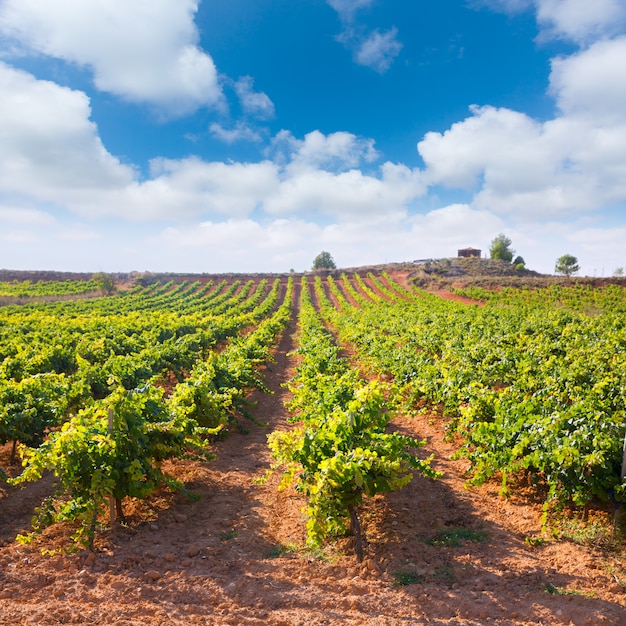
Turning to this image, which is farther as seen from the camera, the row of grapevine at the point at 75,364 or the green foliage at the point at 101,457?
the row of grapevine at the point at 75,364

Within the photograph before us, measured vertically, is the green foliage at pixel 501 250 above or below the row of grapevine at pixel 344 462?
above

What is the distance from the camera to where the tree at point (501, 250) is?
88438 mm

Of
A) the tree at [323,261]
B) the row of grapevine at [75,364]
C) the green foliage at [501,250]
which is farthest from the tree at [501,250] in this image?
the row of grapevine at [75,364]

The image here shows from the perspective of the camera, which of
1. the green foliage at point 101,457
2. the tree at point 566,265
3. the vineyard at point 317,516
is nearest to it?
the vineyard at point 317,516

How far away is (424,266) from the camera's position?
76.6 meters

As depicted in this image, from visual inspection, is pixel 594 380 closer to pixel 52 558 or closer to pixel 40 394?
pixel 52 558

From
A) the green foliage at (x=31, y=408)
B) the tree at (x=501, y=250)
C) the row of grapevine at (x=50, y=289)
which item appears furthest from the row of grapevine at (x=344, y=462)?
the tree at (x=501, y=250)

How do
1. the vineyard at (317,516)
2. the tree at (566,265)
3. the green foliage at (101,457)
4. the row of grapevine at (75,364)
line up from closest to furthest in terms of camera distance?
the vineyard at (317,516)
the green foliage at (101,457)
the row of grapevine at (75,364)
the tree at (566,265)

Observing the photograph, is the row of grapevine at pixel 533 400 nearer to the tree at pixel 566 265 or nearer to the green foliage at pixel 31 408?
the green foliage at pixel 31 408

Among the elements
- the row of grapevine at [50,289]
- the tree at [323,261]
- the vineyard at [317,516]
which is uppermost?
the tree at [323,261]

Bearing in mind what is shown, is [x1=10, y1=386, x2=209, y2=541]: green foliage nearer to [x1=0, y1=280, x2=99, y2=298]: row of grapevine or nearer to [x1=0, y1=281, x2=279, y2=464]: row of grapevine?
[x1=0, y1=281, x2=279, y2=464]: row of grapevine

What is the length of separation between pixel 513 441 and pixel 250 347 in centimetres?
1255

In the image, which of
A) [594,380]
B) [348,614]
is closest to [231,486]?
[348,614]

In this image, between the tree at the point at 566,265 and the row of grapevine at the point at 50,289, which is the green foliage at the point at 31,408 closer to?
the row of grapevine at the point at 50,289
